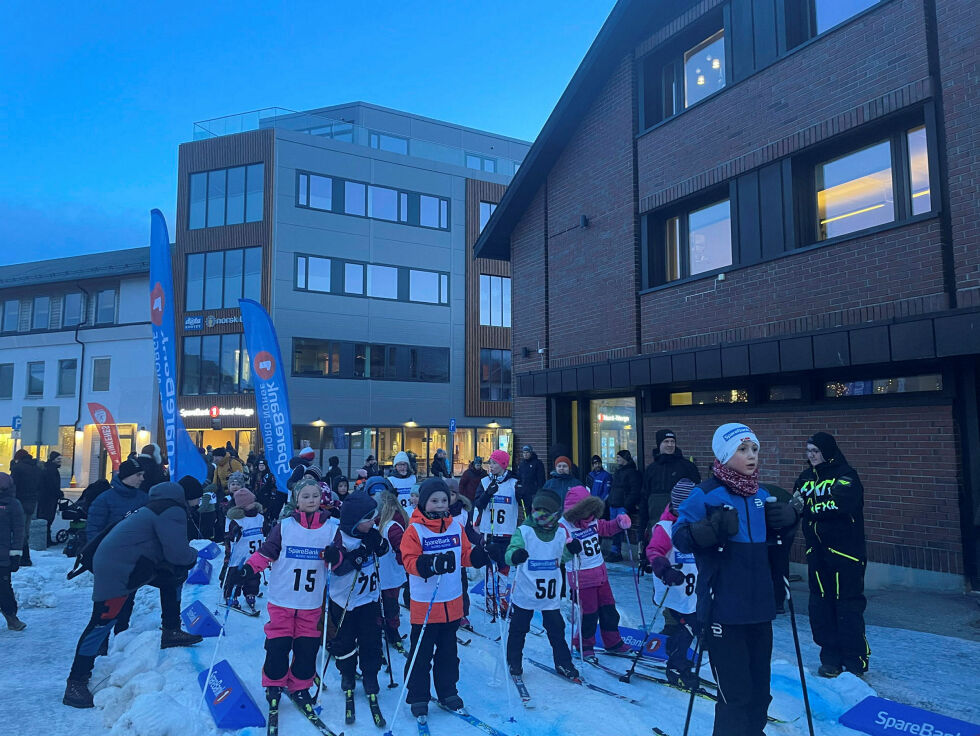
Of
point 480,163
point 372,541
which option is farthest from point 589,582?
point 480,163

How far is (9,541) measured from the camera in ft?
25.5

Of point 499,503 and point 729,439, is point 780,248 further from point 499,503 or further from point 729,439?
point 729,439

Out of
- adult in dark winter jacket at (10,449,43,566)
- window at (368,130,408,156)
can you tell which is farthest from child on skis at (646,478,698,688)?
window at (368,130,408,156)

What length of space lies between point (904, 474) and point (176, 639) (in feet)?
28.2

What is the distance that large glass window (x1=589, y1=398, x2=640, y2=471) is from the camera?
44.3 feet

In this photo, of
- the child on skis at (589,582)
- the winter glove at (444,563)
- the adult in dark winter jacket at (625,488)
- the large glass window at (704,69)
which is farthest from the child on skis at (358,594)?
the large glass window at (704,69)

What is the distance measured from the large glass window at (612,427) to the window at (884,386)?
4432mm

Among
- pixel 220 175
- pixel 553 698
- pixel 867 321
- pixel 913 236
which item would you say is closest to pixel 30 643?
pixel 553 698

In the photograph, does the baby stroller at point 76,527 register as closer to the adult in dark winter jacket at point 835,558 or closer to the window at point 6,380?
the adult in dark winter jacket at point 835,558

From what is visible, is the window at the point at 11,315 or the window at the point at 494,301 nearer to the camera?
the window at the point at 494,301

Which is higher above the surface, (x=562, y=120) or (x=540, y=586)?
(x=562, y=120)

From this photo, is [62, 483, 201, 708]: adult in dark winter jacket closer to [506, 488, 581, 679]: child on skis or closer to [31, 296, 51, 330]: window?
[506, 488, 581, 679]: child on skis

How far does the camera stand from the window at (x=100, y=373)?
33625 millimetres

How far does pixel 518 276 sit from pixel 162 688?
12080 millimetres
